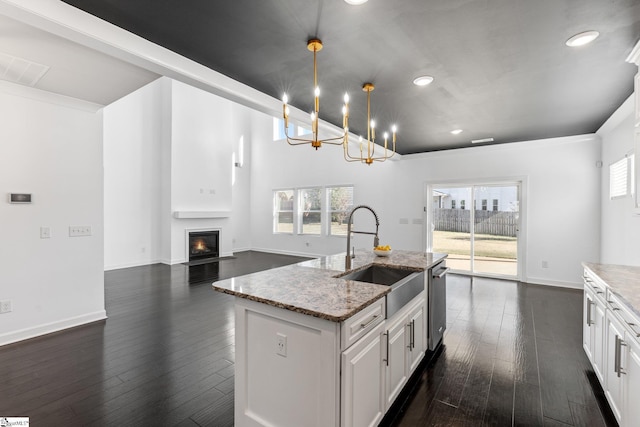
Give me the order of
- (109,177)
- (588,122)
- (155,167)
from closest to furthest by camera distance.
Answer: (588,122), (109,177), (155,167)

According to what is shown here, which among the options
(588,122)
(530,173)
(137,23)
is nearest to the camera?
(137,23)

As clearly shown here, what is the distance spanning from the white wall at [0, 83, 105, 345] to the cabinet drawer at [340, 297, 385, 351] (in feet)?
11.5

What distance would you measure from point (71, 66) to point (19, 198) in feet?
4.99

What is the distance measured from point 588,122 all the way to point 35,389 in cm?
700

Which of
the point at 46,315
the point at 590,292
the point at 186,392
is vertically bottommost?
the point at 186,392

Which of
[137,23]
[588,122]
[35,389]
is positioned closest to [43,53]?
[137,23]

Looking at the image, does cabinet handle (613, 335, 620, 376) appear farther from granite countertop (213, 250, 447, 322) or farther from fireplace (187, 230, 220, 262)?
fireplace (187, 230, 220, 262)

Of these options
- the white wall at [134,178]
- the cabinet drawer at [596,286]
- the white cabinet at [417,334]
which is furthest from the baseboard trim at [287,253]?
the cabinet drawer at [596,286]

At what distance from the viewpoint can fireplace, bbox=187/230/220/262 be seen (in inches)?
297

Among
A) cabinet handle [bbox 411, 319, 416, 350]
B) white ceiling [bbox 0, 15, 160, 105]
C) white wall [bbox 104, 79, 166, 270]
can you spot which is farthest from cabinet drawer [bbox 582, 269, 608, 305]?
white wall [bbox 104, 79, 166, 270]

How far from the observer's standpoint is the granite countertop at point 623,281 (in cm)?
166

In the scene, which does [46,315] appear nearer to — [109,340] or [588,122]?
[109,340]

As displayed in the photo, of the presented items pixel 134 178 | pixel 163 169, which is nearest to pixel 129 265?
pixel 134 178

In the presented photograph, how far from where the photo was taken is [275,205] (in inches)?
361
